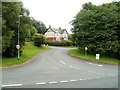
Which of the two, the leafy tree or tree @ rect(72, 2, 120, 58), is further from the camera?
the leafy tree

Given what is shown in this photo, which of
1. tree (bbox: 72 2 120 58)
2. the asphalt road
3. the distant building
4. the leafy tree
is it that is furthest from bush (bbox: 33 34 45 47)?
the leafy tree

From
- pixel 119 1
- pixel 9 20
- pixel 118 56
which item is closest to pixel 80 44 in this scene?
pixel 118 56

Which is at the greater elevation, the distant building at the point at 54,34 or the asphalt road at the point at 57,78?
the distant building at the point at 54,34

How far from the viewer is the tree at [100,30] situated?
902 inches

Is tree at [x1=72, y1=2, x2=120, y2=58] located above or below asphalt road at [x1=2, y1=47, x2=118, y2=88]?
above

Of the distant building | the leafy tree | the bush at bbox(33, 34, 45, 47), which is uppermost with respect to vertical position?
the leafy tree

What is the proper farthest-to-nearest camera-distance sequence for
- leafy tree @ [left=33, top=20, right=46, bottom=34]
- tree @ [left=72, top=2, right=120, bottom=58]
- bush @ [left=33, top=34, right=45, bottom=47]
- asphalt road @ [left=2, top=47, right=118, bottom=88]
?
1. leafy tree @ [left=33, top=20, right=46, bottom=34]
2. bush @ [left=33, top=34, right=45, bottom=47]
3. tree @ [left=72, top=2, right=120, bottom=58]
4. asphalt road @ [left=2, top=47, right=118, bottom=88]

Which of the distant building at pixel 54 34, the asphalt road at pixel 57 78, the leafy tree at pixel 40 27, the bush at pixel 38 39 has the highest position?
the leafy tree at pixel 40 27

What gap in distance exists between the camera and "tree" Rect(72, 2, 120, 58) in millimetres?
22922

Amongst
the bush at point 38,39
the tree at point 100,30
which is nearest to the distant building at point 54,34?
the bush at point 38,39

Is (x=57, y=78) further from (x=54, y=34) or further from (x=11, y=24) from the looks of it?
(x=54, y=34)

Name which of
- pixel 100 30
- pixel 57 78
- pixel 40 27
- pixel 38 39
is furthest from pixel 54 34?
pixel 57 78

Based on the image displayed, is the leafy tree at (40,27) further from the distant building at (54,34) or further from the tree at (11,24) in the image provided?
the tree at (11,24)

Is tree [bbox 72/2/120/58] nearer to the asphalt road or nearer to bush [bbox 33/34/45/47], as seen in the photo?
the asphalt road
